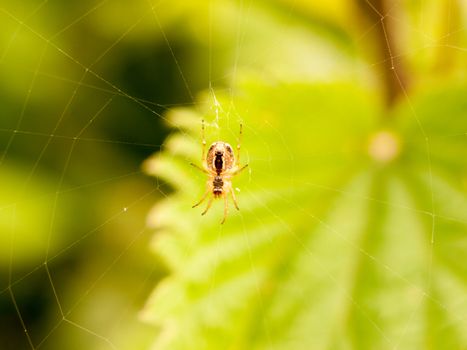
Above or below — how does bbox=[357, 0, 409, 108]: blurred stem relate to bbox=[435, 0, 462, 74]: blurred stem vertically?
below

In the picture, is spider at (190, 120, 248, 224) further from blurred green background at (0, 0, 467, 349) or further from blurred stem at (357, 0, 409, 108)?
blurred stem at (357, 0, 409, 108)

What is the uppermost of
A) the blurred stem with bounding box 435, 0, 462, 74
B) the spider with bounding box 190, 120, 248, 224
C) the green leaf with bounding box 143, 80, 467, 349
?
the blurred stem with bounding box 435, 0, 462, 74

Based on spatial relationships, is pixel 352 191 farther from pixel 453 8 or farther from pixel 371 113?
pixel 453 8

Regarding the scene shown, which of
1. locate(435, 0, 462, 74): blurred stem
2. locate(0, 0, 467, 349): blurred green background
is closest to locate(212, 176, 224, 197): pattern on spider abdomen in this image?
locate(0, 0, 467, 349): blurred green background

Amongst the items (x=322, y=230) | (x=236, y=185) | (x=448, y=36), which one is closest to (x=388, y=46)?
(x=448, y=36)

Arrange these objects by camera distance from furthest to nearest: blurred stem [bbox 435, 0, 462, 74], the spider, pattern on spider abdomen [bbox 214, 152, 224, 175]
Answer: pattern on spider abdomen [bbox 214, 152, 224, 175] < the spider < blurred stem [bbox 435, 0, 462, 74]

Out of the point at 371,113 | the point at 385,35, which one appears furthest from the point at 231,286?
the point at 385,35

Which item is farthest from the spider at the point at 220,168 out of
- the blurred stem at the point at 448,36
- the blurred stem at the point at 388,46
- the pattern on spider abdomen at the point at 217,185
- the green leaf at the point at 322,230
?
the blurred stem at the point at 448,36
